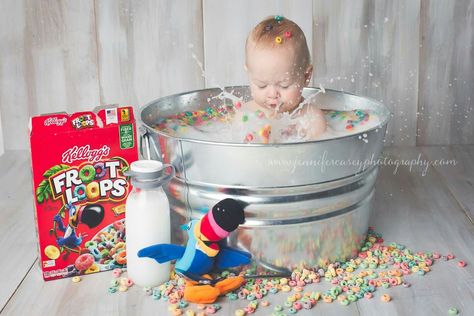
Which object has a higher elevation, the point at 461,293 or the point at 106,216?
the point at 106,216

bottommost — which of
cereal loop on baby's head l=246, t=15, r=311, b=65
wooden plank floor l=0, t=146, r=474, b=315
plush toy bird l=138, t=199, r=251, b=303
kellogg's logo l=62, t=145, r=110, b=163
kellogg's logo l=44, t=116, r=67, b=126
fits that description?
wooden plank floor l=0, t=146, r=474, b=315

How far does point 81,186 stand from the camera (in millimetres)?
1245

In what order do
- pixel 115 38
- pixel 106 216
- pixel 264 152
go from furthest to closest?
pixel 115 38 < pixel 106 216 < pixel 264 152

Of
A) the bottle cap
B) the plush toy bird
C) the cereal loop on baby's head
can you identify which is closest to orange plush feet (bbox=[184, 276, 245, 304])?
the plush toy bird

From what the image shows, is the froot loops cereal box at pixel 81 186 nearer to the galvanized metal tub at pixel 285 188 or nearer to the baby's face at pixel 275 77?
the galvanized metal tub at pixel 285 188

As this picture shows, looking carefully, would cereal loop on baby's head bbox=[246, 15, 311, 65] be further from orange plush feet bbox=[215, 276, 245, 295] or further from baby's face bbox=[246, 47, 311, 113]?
orange plush feet bbox=[215, 276, 245, 295]

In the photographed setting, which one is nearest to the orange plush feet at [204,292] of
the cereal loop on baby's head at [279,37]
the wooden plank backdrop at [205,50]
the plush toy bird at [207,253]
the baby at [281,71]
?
the plush toy bird at [207,253]

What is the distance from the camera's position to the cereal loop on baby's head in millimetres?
1288

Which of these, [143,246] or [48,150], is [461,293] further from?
[48,150]

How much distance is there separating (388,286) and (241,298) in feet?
0.85

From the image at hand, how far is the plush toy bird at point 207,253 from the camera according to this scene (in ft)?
3.85

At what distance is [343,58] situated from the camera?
197 centimetres

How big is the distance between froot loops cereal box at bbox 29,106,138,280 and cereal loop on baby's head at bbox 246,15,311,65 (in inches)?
10.5

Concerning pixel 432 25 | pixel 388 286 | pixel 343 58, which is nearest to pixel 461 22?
pixel 432 25
